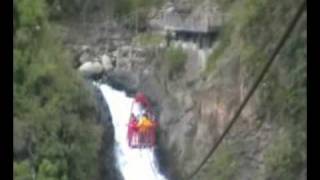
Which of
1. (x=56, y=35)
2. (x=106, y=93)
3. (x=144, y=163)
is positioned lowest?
(x=144, y=163)

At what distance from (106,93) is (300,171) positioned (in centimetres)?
787

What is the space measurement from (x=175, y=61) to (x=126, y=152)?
277 cm

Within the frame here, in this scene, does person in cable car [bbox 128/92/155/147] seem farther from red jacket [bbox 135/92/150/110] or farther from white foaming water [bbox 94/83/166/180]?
white foaming water [bbox 94/83/166/180]

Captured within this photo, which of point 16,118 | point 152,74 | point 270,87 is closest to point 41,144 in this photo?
point 16,118

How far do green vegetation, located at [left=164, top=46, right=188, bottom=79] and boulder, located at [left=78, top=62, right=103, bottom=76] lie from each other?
225 centimetres

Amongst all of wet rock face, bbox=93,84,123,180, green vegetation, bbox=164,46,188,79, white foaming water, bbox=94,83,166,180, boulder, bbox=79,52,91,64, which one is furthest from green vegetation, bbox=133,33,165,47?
wet rock face, bbox=93,84,123,180

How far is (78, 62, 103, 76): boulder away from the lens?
25828 mm

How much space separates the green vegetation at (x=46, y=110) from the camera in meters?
18.2

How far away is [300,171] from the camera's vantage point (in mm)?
17688

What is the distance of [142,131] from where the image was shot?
2377 cm

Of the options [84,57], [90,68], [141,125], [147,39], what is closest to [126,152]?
[141,125]

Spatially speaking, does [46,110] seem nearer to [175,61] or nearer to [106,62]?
[175,61]

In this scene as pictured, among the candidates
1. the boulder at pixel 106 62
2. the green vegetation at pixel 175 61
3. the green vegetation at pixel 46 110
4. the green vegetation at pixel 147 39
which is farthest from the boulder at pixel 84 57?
the green vegetation at pixel 46 110

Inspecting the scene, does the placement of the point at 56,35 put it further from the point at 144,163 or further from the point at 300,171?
the point at 300,171
